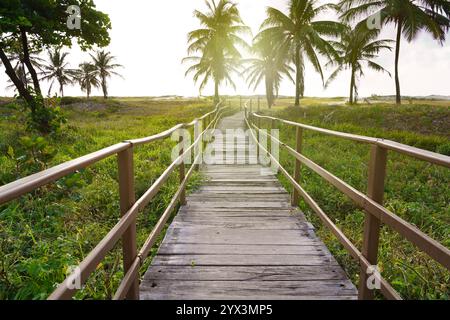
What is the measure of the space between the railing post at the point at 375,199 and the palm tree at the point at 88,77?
54.1 meters

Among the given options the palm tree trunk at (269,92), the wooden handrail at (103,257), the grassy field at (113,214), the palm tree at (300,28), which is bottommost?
the grassy field at (113,214)

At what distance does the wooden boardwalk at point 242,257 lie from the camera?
2412 millimetres

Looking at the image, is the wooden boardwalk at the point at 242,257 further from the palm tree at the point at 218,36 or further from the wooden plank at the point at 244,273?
the palm tree at the point at 218,36

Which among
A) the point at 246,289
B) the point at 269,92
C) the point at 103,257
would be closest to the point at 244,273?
the point at 246,289

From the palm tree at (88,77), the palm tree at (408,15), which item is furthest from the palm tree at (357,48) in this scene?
the palm tree at (88,77)

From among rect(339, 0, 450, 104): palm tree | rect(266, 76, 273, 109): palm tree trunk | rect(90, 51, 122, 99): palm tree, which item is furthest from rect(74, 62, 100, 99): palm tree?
rect(339, 0, 450, 104): palm tree

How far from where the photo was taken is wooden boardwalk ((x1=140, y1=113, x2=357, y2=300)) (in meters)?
2.41

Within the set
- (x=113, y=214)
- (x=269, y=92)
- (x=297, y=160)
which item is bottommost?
(x=113, y=214)

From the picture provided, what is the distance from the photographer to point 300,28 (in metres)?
21.1

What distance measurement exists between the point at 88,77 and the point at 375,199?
183ft

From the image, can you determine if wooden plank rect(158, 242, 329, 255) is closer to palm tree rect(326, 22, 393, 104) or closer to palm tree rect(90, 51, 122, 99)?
palm tree rect(326, 22, 393, 104)

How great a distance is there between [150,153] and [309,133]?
7125 millimetres

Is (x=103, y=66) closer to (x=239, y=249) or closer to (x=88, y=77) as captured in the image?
(x=88, y=77)
